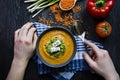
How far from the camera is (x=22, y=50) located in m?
1.69

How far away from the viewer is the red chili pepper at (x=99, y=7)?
1733 mm

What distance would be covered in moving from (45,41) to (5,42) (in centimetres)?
24

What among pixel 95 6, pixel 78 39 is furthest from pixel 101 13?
pixel 78 39

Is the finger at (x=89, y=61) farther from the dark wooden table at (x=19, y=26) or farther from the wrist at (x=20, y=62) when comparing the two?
the wrist at (x=20, y=62)

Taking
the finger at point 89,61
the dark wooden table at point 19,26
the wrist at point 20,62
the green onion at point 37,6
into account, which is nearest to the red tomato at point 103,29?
the dark wooden table at point 19,26

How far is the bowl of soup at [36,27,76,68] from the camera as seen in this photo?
5.34ft

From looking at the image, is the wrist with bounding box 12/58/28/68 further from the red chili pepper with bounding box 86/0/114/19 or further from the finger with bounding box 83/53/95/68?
the red chili pepper with bounding box 86/0/114/19

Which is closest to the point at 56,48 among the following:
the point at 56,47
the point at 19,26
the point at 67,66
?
the point at 56,47

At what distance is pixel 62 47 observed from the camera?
162 cm

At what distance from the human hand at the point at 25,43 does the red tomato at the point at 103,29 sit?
32 cm

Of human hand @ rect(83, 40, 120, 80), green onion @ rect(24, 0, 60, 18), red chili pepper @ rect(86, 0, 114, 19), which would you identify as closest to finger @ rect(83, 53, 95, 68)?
human hand @ rect(83, 40, 120, 80)

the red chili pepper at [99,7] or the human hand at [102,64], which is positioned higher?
the red chili pepper at [99,7]

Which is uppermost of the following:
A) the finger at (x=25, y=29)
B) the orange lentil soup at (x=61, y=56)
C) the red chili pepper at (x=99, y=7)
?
the red chili pepper at (x=99, y=7)

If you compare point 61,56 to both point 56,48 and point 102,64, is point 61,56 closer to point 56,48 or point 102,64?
point 56,48
